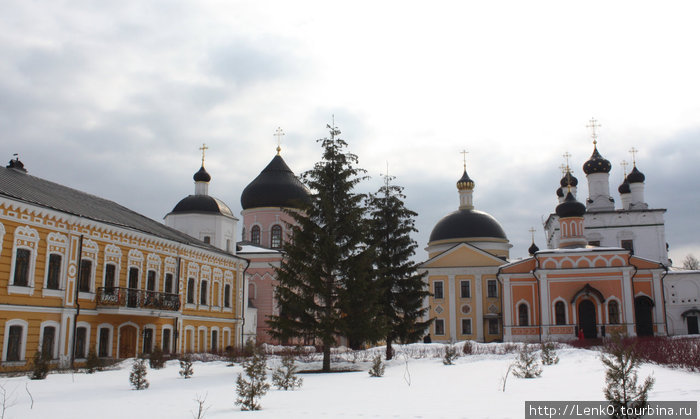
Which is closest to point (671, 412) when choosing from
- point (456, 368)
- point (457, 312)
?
point (456, 368)

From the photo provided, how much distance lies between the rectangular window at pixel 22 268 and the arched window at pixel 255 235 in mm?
26229

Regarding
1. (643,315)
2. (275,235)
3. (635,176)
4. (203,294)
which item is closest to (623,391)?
(203,294)

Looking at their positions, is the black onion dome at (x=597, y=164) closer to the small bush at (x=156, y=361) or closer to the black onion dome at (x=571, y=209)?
the black onion dome at (x=571, y=209)

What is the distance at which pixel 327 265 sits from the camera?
20125 millimetres

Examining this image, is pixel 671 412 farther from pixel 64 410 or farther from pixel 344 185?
pixel 344 185

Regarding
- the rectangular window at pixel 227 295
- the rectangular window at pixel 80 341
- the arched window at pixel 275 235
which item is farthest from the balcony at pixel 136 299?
the arched window at pixel 275 235

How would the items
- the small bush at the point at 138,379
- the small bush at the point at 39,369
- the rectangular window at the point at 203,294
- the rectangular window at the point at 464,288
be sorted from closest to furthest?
the small bush at the point at 138,379 < the small bush at the point at 39,369 < the rectangular window at the point at 203,294 < the rectangular window at the point at 464,288

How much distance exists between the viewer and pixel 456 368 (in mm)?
18391

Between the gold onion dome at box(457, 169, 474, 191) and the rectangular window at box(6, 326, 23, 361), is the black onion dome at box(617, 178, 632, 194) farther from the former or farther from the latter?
the rectangular window at box(6, 326, 23, 361)

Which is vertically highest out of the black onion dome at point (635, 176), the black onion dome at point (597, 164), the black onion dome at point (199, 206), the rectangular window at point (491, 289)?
the black onion dome at point (597, 164)

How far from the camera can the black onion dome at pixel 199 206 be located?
38.8 meters

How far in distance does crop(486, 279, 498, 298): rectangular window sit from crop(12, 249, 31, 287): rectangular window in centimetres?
3346

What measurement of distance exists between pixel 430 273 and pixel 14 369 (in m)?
32.2

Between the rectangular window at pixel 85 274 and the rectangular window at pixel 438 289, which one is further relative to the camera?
the rectangular window at pixel 438 289
